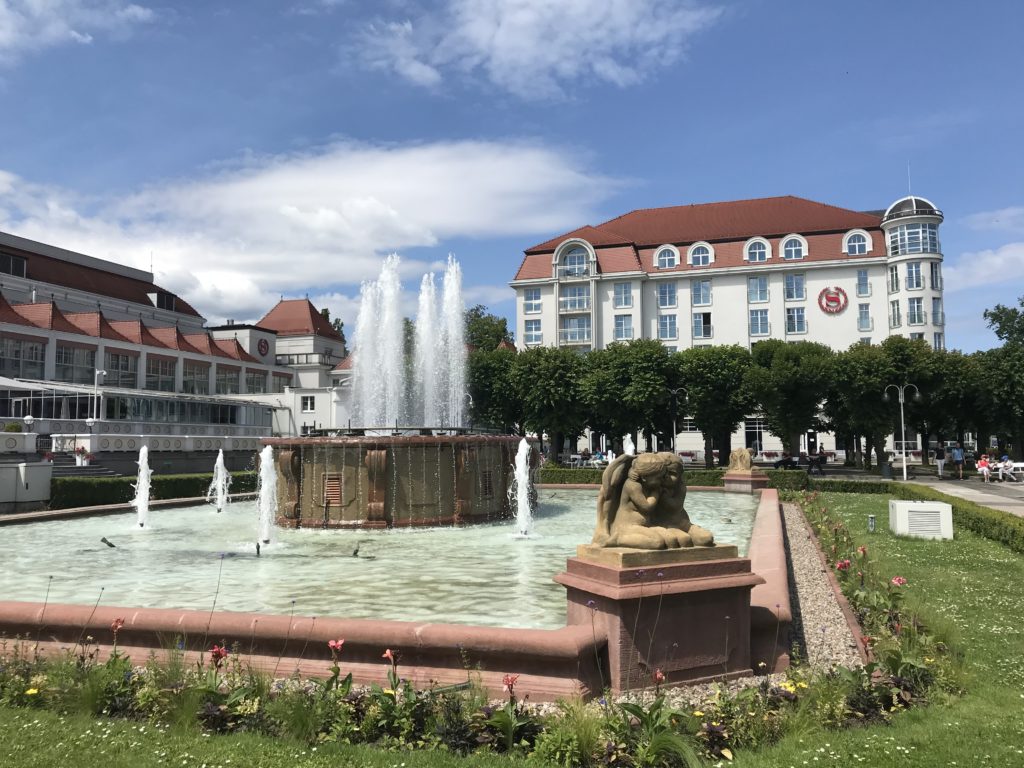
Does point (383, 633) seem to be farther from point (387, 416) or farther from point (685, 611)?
point (387, 416)

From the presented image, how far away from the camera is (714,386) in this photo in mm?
46156

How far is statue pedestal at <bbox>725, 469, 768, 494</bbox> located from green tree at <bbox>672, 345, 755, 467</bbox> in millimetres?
15609

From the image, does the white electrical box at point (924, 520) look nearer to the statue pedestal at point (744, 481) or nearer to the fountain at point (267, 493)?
the statue pedestal at point (744, 481)

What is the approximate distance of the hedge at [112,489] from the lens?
2170 cm

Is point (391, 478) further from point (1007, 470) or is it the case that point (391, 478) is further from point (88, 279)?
point (88, 279)

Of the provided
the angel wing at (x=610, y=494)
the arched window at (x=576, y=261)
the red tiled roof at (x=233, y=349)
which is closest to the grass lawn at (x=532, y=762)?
the angel wing at (x=610, y=494)

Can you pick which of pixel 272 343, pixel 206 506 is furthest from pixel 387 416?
pixel 272 343

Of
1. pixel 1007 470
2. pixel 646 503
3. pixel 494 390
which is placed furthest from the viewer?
pixel 494 390

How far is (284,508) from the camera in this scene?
1809cm

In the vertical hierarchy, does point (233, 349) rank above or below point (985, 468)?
above

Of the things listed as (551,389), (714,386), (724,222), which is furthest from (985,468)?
(724,222)

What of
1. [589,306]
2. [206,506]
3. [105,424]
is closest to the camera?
[206,506]

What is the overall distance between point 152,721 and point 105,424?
119 feet

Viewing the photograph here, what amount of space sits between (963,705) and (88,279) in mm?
68272
